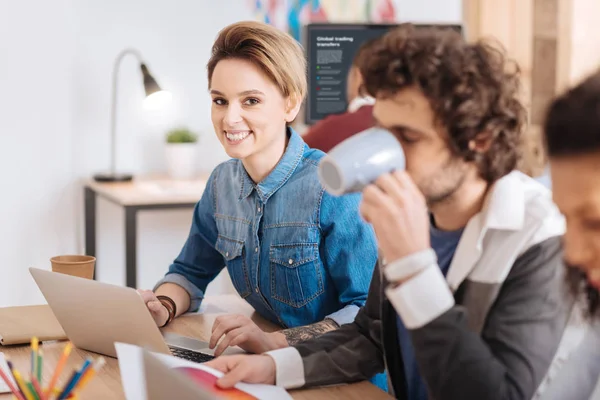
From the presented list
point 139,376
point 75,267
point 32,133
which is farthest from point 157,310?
point 32,133

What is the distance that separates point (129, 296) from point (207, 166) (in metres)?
2.48

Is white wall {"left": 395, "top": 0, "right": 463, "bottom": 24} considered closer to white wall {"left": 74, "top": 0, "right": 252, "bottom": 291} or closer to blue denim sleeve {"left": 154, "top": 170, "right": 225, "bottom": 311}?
white wall {"left": 74, "top": 0, "right": 252, "bottom": 291}

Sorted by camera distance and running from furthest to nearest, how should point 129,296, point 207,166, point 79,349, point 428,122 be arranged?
point 207,166, point 79,349, point 129,296, point 428,122

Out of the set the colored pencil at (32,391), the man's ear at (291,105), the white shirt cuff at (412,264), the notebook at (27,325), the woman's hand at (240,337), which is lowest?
the notebook at (27,325)

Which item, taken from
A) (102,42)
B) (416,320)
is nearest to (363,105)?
(102,42)

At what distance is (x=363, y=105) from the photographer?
9.13 feet

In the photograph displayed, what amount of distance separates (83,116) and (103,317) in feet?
7.36

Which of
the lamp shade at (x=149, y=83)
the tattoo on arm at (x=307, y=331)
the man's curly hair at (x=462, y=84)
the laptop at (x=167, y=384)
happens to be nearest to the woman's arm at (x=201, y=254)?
the tattoo on arm at (x=307, y=331)

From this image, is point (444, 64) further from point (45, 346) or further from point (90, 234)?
point (90, 234)

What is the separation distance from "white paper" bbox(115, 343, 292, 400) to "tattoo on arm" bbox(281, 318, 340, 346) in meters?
0.24

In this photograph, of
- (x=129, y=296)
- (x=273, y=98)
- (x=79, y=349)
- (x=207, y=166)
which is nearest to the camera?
(x=129, y=296)

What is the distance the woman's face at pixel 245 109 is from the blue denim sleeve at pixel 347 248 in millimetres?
191

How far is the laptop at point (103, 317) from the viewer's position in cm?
136

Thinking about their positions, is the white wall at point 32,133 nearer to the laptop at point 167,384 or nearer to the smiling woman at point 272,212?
the smiling woman at point 272,212
